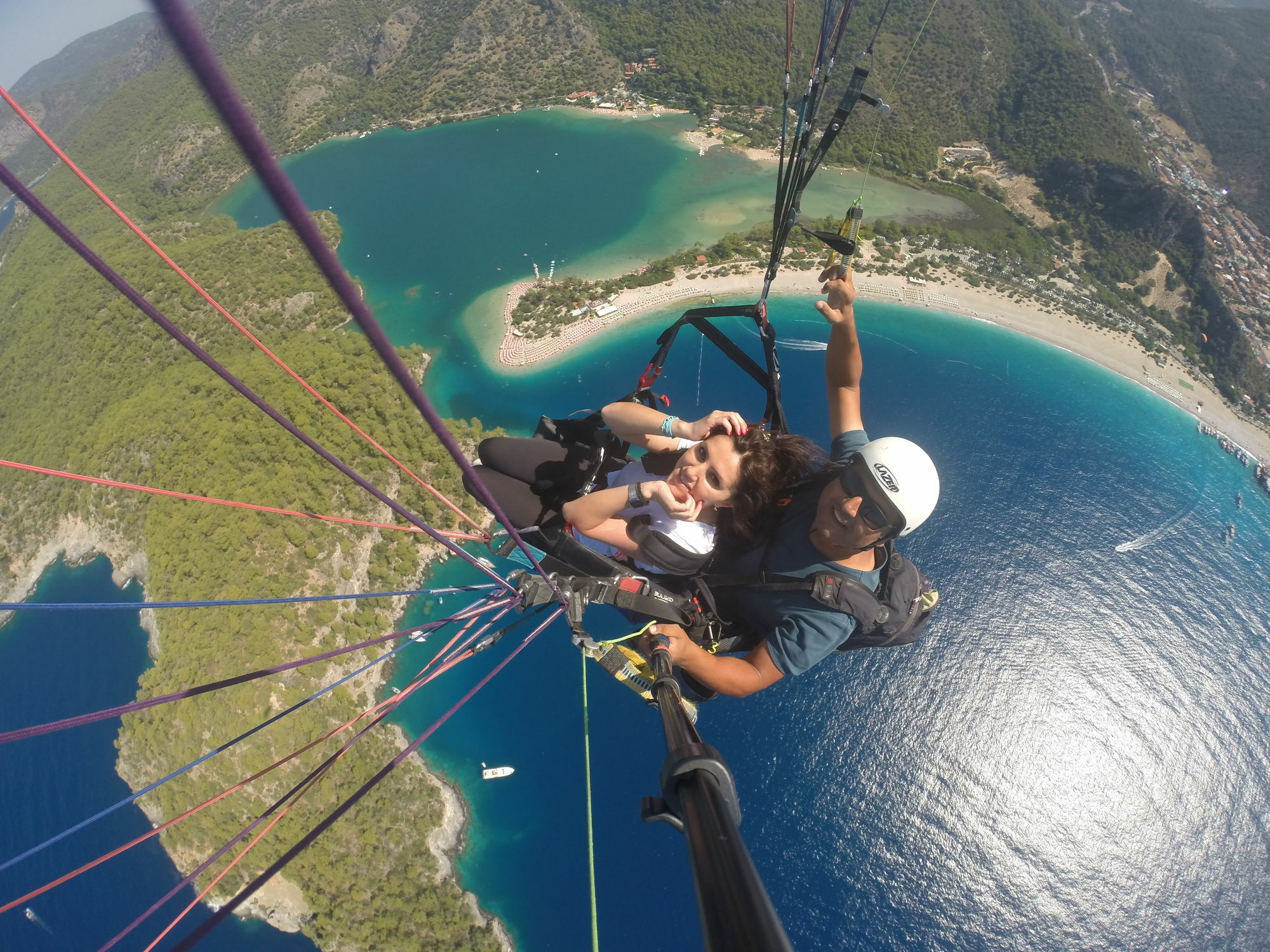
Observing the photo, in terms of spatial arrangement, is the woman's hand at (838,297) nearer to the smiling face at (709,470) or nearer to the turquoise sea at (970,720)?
→ the smiling face at (709,470)

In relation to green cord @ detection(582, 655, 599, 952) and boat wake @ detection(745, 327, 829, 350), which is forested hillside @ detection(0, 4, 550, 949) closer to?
green cord @ detection(582, 655, 599, 952)

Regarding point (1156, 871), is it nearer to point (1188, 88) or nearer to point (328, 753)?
point (328, 753)

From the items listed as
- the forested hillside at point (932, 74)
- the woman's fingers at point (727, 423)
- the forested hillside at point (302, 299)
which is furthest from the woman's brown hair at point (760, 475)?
the forested hillside at point (932, 74)

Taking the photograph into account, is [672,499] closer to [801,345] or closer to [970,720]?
[970,720]

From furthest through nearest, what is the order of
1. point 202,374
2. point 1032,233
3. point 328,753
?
point 1032,233, point 202,374, point 328,753

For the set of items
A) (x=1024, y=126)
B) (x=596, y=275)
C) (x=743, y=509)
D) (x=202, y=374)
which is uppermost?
(x=743, y=509)

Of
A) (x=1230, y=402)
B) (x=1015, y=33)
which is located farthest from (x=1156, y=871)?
(x=1015, y=33)

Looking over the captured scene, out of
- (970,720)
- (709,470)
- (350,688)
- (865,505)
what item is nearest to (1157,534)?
(970,720)

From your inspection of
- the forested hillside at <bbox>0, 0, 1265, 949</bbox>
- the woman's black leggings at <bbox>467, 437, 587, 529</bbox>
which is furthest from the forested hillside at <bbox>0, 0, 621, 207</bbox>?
the woman's black leggings at <bbox>467, 437, 587, 529</bbox>
